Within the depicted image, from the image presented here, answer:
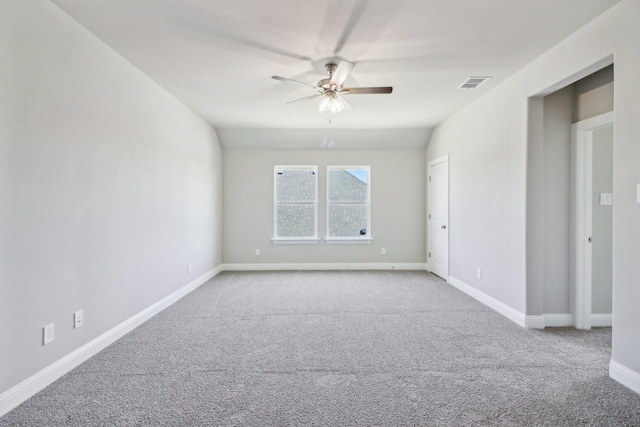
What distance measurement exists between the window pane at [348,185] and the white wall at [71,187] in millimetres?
3157

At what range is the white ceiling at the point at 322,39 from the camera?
7.32 feet

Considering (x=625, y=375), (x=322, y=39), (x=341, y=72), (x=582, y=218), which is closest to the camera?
(x=625, y=375)

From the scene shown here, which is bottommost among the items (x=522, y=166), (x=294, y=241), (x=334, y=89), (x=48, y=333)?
(x=48, y=333)

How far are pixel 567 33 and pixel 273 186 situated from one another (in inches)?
183

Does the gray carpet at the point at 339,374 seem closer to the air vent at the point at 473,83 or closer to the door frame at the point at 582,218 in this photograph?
the door frame at the point at 582,218

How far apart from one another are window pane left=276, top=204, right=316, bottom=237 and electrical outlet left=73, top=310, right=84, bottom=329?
12.8 ft

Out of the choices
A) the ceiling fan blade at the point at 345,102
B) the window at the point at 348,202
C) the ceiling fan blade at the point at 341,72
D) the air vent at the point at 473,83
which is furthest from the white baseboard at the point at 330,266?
the ceiling fan blade at the point at 341,72

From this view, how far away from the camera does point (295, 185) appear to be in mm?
6250

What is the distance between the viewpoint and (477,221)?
421cm

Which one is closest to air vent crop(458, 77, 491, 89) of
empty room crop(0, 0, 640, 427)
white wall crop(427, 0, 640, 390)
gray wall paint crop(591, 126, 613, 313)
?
empty room crop(0, 0, 640, 427)

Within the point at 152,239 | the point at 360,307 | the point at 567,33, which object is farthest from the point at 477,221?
the point at 152,239

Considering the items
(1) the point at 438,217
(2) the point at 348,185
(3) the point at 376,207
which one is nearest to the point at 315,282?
(3) the point at 376,207

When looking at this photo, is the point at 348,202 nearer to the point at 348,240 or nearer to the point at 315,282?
the point at 348,240

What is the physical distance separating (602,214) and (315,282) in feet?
11.7
